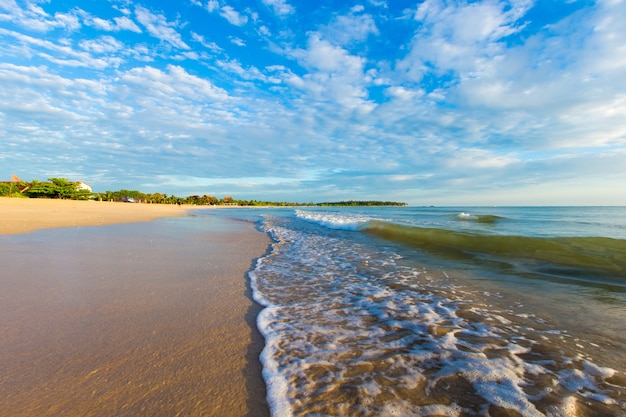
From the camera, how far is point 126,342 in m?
2.63

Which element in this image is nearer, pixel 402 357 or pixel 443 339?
pixel 402 357

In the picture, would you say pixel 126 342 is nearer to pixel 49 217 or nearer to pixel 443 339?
pixel 443 339

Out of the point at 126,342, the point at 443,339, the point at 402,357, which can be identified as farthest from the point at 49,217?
the point at 443,339

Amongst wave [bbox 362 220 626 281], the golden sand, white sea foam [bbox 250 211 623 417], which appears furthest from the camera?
the golden sand

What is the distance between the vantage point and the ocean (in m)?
2.01

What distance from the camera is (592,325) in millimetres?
3307

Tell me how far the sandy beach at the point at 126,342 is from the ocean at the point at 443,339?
361mm

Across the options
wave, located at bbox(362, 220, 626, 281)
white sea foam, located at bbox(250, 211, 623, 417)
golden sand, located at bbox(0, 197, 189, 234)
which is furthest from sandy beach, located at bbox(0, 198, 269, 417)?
golden sand, located at bbox(0, 197, 189, 234)

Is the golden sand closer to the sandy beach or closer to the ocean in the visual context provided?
the sandy beach

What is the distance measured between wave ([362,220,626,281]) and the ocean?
0.42 ft

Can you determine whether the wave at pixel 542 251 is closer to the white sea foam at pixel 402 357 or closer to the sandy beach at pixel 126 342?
the white sea foam at pixel 402 357

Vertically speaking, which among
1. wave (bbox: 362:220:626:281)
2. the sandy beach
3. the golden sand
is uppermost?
the golden sand

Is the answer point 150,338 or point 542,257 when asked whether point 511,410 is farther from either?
point 542,257

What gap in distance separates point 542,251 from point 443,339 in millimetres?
7478
